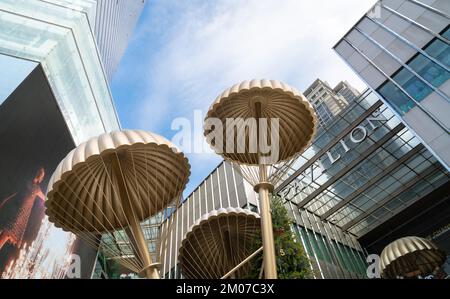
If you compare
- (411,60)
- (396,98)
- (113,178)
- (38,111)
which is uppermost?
(38,111)

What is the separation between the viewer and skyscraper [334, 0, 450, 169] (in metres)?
13.6

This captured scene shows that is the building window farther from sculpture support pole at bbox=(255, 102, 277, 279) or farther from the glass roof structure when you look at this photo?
sculpture support pole at bbox=(255, 102, 277, 279)

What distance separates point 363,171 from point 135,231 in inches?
605

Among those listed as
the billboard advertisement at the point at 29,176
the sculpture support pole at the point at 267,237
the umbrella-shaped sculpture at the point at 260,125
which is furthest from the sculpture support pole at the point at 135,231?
the billboard advertisement at the point at 29,176

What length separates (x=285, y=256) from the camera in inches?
377

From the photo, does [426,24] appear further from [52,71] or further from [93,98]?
[93,98]

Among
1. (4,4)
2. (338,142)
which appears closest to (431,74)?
(338,142)

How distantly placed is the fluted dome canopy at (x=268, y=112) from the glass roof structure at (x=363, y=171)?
1092cm

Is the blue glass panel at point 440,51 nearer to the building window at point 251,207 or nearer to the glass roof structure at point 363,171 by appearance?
the glass roof structure at point 363,171

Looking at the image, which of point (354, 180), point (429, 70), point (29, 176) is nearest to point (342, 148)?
point (354, 180)

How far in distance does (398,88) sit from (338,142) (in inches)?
185

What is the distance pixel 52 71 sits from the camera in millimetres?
18625

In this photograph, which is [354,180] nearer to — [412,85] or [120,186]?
[412,85]

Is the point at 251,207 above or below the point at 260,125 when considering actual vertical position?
above
